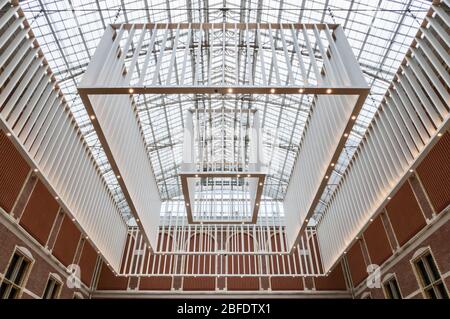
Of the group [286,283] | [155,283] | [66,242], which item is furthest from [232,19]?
[155,283]

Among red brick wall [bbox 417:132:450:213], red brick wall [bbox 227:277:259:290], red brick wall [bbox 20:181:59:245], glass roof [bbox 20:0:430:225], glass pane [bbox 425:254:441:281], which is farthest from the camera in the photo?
red brick wall [bbox 227:277:259:290]

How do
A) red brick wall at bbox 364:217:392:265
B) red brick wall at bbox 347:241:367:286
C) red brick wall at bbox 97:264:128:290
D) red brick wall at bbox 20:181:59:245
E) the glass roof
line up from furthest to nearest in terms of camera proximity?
A: red brick wall at bbox 97:264:128:290 → red brick wall at bbox 347:241:367:286 → the glass roof → red brick wall at bbox 364:217:392:265 → red brick wall at bbox 20:181:59:245

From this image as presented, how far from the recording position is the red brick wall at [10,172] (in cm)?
1045

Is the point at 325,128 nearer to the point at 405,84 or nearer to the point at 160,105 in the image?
the point at 405,84

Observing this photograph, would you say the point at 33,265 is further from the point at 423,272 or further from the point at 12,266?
the point at 423,272

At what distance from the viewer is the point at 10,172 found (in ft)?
35.9

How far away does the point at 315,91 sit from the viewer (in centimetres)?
791

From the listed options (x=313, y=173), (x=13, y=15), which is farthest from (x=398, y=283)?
(x=13, y=15)

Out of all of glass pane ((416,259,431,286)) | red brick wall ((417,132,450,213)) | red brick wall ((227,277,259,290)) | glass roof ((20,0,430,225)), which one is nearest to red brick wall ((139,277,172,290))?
red brick wall ((227,277,259,290))

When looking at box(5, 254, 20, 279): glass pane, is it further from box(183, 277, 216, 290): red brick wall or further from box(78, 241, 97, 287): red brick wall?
box(183, 277, 216, 290): red brick wall

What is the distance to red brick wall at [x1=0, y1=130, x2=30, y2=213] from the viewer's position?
34.3ft

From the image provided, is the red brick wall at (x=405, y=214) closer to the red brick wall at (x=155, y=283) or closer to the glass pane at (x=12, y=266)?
the glass pane at (x=12, y=266)
